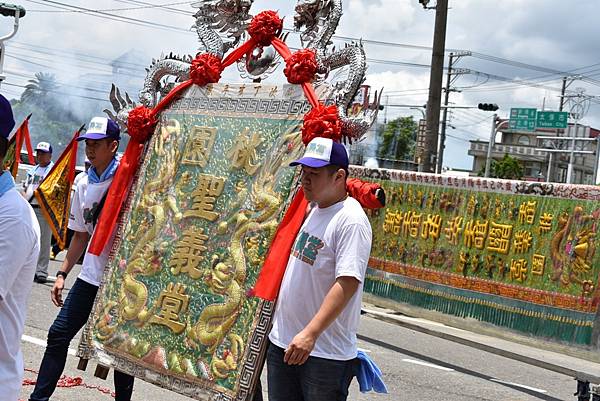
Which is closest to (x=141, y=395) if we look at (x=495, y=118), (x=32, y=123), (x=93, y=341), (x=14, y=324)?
(x=93, y=341)

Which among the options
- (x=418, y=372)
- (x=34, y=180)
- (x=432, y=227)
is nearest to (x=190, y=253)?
(x=418, y=372)

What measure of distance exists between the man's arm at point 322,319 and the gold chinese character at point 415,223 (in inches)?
385

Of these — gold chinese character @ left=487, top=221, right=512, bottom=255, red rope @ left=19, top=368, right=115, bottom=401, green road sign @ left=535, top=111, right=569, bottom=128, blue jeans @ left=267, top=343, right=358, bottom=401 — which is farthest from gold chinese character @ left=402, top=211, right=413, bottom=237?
green road sign @ left=535, top=111, right=569, bottom=128

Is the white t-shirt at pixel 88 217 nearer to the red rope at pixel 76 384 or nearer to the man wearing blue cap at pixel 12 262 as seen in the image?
the red rope at pixel 76 384

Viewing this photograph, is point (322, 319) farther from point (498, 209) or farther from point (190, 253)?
point (498, 209)

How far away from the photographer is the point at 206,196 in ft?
16.7

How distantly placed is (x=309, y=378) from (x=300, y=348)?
248mm

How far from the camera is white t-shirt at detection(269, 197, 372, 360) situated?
13.1ft

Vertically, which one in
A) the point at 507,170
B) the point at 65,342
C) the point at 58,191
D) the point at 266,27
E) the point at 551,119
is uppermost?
the point at 551,119

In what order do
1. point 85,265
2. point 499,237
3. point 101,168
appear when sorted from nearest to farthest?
point 85,265
point 101,168
point 499,237

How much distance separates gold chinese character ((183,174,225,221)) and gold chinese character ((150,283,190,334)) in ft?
1.38

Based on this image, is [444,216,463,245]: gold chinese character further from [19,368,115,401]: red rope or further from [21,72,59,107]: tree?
[21,72,59,107]: tree

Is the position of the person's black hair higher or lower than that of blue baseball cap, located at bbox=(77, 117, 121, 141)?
lower

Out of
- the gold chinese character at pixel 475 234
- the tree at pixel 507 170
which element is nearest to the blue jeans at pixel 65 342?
the gold chinese character at pixel 475 234
